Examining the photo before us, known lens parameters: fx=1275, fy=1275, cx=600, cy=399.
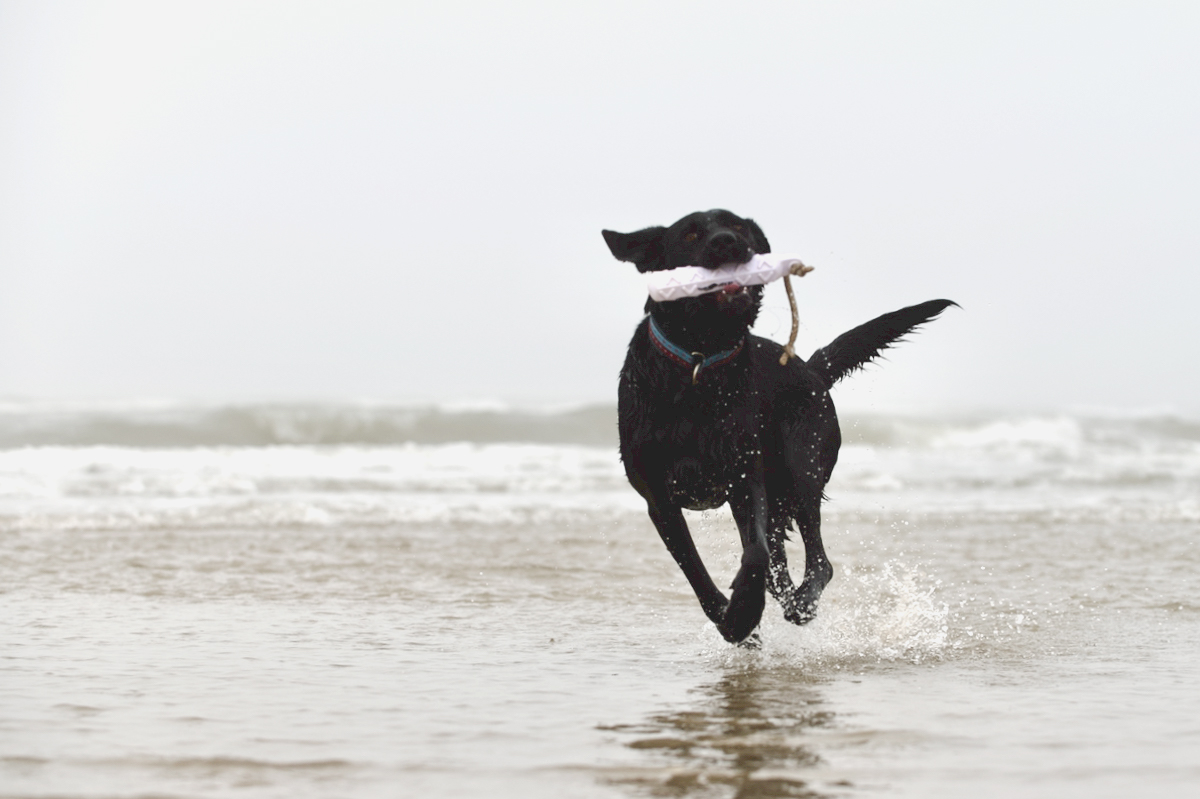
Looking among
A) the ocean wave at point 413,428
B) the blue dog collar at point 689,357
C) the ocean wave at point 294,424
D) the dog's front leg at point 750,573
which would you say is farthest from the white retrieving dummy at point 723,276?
the ocean wave at point 294,424

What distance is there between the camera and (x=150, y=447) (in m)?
22.0

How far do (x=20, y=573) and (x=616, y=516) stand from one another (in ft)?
17.7

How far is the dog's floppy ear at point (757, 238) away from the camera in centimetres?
471

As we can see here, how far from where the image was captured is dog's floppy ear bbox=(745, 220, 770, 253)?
15.4 feet

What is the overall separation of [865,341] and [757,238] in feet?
4.22

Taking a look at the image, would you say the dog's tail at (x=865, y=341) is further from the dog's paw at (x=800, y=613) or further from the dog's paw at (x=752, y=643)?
the dog's paw at (x=752, y=643)

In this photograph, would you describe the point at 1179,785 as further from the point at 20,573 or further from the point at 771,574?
the point at 20,573

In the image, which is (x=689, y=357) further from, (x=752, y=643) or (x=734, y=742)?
(x=734, y=742)

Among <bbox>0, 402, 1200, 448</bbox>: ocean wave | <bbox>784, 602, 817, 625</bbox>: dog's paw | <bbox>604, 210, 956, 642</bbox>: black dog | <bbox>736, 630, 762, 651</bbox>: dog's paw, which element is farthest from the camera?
<bbox>0, 402, 1200, 448</bbox>: ocean wave

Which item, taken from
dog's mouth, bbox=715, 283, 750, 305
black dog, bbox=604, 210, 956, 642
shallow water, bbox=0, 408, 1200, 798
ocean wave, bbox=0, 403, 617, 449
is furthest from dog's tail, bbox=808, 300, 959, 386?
ocean wave, bbox=0, 403, 617, 449

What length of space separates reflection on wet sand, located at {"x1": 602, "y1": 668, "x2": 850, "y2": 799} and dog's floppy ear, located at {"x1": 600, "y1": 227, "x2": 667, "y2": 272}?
154 cm

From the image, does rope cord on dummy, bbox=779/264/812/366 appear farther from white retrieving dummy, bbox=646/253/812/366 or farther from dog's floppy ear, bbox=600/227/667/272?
dog's floppy ear, bbox=600/227/667/272

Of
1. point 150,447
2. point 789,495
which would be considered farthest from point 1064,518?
point 150,447

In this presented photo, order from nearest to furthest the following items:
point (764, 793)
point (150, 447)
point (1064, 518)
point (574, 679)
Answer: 1. point (764, 793)
2. point (574, 679)
3. point (1064, 518)
4. point (150, 447)
